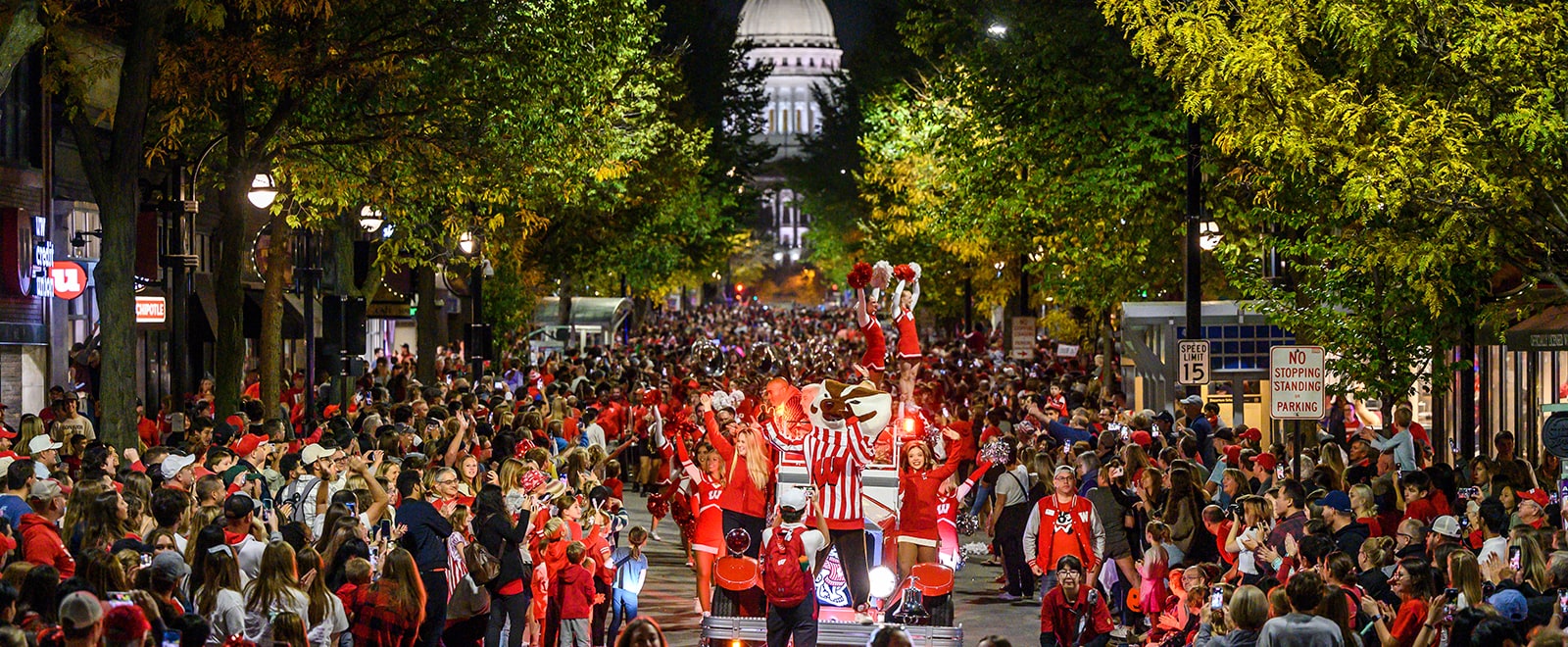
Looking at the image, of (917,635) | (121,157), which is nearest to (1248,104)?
(917,635)

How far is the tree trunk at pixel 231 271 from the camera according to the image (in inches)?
880

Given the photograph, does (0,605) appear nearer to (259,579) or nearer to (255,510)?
(259,579)

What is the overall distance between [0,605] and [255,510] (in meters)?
4.02

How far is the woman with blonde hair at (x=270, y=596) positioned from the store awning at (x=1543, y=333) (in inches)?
459

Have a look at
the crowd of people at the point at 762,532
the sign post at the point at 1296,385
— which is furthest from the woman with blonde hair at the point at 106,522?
the sign post at the point at 1296,385

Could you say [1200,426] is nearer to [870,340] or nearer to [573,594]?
[870,340]

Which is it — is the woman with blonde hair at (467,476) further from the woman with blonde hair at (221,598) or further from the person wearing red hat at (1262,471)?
the person wearing red hat at (1262,471)

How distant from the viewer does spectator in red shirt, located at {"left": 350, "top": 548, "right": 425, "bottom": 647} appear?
11180mm

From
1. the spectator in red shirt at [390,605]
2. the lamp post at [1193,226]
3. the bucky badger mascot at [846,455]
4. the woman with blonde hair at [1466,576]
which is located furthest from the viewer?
the lamp post at [1193,226]

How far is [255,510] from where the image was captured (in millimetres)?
12859

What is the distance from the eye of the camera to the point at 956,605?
720 inches

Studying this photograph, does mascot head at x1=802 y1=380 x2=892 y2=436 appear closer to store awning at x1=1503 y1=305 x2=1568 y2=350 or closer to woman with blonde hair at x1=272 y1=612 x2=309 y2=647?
woman with blonde hair at x1=272 y1=612 x2=309 y2=647

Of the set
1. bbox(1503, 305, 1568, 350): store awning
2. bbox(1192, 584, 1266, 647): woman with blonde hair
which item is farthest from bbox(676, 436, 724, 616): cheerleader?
bbox(1503, 305, 1568, 350): store awning

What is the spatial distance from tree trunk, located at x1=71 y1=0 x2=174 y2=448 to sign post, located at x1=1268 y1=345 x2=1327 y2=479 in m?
10.6
